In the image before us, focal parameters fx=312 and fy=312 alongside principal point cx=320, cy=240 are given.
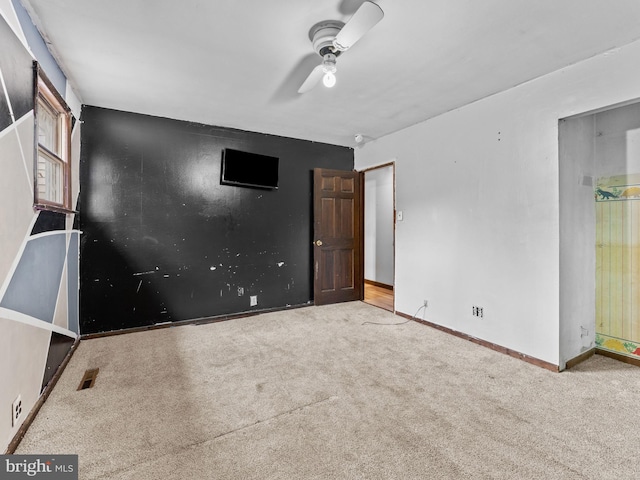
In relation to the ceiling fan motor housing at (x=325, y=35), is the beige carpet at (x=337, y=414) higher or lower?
lower

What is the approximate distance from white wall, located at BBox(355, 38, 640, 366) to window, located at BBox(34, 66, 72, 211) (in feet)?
11.9

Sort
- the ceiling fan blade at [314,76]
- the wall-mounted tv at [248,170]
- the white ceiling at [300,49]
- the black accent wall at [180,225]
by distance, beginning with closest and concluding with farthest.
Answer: the white ceiling at [300,49] → the ceiling fan blade at [314,76] → the black accent wall at [180,225] → the wall-mounted tv at [248,170]

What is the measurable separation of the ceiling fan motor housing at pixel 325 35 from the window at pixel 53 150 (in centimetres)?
193

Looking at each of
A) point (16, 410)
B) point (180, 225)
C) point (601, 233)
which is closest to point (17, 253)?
point (16, 410)

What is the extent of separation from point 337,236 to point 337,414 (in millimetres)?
3063

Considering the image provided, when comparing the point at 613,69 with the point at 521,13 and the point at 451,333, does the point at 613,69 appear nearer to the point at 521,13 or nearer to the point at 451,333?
the point at 521,13

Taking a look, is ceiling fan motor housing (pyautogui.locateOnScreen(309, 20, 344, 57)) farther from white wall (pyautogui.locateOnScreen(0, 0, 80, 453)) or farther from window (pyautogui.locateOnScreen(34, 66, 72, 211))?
window (pyautogui.locateOnScreen(34, 66, 72, 211))

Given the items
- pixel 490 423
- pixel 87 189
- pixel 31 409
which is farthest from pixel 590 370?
pixel 87 189

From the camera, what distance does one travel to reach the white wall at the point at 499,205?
2576mm

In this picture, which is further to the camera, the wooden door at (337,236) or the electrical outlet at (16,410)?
the wooden door at (337,236)

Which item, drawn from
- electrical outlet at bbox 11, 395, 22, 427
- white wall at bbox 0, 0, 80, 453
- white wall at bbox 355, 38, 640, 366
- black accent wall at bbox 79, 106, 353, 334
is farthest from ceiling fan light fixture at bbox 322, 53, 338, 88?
electrical outlet at bbox 11, 395, 22, 427

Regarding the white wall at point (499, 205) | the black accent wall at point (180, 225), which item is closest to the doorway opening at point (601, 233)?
the white wall at point (499, 205)

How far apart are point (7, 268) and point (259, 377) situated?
5.66 feet

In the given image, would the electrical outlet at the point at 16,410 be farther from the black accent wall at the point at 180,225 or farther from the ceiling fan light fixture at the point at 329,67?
the ceiling fan light fixture at the point at 329,67
